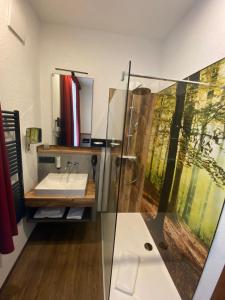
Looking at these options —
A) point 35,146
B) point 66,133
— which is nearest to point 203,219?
point 66,133

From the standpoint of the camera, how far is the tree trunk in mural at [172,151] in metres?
1.50

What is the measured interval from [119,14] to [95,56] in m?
0.52

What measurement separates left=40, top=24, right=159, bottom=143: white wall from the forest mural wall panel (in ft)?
2.11

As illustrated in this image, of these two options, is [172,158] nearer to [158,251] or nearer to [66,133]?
[158,251]

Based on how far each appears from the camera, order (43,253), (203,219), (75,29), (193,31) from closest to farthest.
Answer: (203,219)
(193,31)
(43,253)
(75,29)

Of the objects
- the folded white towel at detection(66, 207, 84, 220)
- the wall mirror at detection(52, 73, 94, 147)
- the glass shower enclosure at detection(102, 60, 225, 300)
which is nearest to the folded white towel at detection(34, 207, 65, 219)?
the folded white towel at detection(66, 207, 84, 220)

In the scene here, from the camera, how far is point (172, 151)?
5.24ft

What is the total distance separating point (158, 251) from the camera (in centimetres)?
175

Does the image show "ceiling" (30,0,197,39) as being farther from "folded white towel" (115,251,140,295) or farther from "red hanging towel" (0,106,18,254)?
"folded white towel" (115,251,140,295)

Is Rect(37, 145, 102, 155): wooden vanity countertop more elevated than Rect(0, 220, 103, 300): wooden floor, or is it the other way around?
Rect(37, 145, 102, 155): wooden vanity countertop

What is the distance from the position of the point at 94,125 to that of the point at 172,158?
1.13 metres

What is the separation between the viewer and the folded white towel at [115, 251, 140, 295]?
4.39 ft

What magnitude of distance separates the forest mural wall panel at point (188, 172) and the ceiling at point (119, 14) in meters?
0.72

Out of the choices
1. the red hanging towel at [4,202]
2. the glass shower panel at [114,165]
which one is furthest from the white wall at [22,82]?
the glass shower panel at [114,165]
